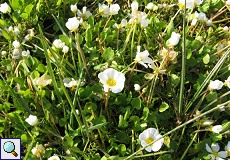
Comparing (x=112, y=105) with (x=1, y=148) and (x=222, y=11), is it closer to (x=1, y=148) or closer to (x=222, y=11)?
(x=1, y=148)

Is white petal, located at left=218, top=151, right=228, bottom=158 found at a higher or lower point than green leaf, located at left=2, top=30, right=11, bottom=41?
lower

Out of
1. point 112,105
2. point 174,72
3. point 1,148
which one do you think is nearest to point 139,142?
point 112,105

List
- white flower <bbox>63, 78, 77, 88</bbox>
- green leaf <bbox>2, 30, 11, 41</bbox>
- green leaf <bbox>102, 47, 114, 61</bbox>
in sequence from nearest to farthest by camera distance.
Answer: white flower <bbox>63, 78, 77, 88</bbox>
green leaf <bbox>102, 47, 114, 61</bbox>
green leaf <bbox>2, 30, 11, 41</bbox>

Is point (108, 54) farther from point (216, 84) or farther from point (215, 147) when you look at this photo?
point (215, 147)

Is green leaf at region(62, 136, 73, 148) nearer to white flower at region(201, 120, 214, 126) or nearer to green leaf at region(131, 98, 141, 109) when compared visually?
green leaf at region(131, 98, 141, 109)

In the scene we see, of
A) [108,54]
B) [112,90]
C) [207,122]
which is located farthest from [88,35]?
[207,122]

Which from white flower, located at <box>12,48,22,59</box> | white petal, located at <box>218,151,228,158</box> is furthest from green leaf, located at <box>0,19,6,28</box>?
white petal, located at <box>218,151,228,158</box>
